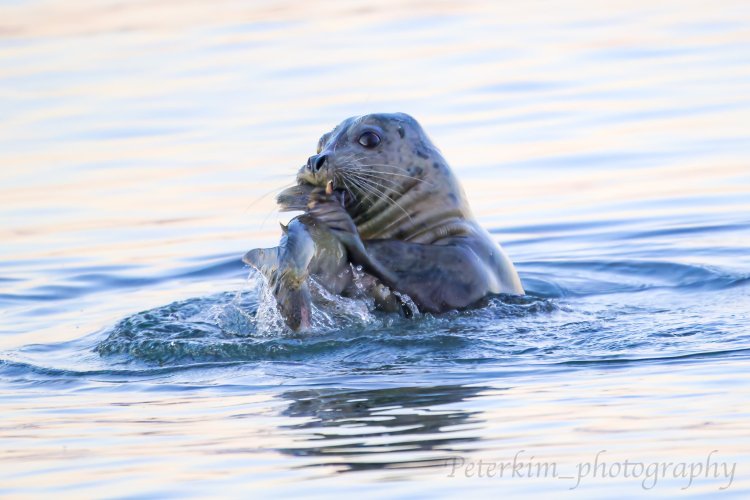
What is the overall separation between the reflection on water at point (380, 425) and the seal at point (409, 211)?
1.36 metres

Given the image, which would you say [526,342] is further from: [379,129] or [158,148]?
[158,148]

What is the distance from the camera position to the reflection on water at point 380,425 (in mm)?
6625

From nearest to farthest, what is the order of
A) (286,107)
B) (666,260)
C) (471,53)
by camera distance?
(666,260)
(286,107)
(471,53)

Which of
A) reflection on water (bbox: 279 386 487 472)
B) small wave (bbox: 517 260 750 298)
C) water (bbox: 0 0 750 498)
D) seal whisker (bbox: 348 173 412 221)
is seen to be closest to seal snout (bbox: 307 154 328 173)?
seal whisker (bbox: 348 173 412 221)

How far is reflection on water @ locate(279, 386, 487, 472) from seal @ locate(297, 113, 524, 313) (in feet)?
4.47

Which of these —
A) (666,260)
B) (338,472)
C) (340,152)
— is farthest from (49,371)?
(666,260)

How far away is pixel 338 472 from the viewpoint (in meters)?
6.46

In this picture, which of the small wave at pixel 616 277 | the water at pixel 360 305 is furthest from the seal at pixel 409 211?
the small wave at pixel 616 277

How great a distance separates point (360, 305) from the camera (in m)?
8.96

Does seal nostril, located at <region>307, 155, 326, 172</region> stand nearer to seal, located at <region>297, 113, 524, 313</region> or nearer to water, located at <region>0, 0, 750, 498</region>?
seal, located at <region>297, 113, 524, 313</region>

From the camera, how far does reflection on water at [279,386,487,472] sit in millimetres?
6625

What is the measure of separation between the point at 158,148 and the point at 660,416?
963 cm

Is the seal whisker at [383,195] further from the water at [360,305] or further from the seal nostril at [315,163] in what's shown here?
the water at [360,305]

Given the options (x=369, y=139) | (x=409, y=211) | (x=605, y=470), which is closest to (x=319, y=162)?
(x=369, y=139)
